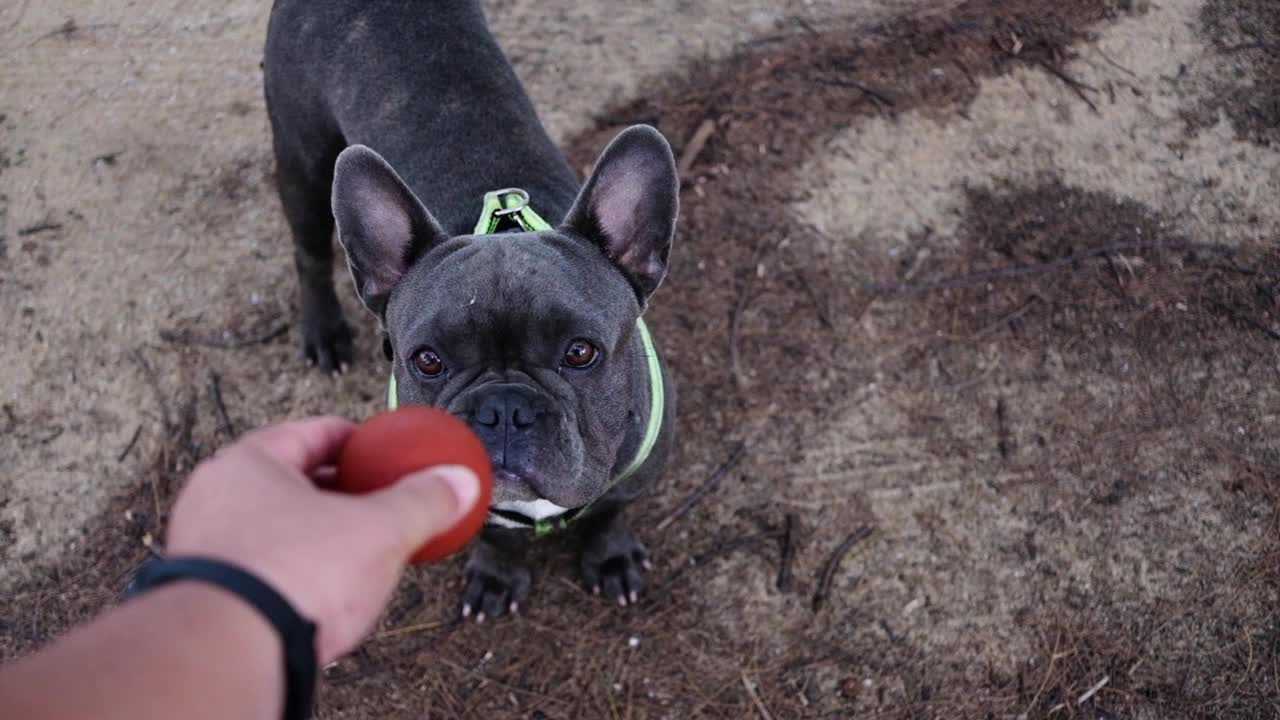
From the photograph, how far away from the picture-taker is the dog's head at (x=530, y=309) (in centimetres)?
304

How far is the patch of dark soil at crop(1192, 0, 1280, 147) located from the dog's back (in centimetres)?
442

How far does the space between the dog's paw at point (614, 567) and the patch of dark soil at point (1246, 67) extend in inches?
178

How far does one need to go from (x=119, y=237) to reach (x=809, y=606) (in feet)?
14.6

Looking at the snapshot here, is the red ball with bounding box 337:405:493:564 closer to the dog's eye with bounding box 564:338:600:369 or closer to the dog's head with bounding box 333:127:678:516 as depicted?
the dog's head with bounding box 333:127:678:516

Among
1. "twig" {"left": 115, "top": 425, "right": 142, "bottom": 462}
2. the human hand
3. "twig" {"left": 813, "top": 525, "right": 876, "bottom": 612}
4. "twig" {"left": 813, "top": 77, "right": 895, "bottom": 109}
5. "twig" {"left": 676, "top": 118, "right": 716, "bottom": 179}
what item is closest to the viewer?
the human hand

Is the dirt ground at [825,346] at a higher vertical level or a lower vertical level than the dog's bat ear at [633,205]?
lower

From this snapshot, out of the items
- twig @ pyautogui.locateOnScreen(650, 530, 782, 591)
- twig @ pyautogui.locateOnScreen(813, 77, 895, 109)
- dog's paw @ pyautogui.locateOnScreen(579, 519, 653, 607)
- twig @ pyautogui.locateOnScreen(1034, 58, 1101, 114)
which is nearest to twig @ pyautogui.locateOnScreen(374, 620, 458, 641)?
dog's paw @ pyautogui.locateOnScreen(579, 519, 653, 607)

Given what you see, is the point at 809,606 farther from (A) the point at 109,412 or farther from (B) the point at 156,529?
(A) the point at 109,412

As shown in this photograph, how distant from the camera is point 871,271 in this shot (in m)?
5.38

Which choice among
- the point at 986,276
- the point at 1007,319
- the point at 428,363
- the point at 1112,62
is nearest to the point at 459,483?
the point at 428,363

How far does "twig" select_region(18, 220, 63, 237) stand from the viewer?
5523 mm

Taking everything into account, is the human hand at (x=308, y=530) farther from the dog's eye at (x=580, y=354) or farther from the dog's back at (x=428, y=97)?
the dog's back at (x=428, y=97)

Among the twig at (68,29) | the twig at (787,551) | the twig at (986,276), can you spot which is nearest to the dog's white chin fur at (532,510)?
the twig at (787,551)

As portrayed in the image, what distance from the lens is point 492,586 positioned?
445 cm
